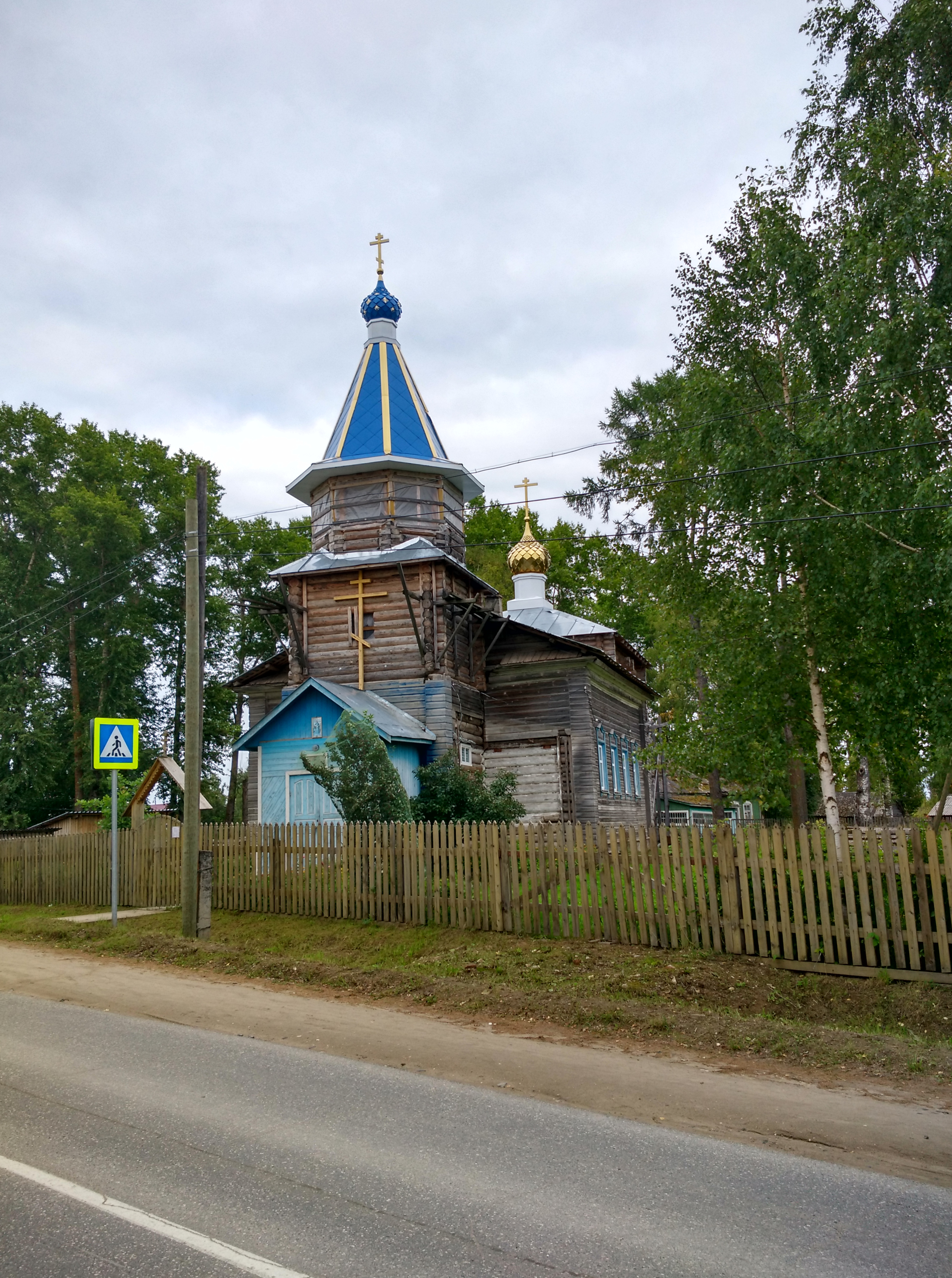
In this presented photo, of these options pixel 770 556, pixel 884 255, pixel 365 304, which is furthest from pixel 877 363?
pixel 365 304

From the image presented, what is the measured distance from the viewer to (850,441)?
49.8ft

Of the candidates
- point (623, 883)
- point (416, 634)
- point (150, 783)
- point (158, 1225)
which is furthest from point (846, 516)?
point (150, 783)

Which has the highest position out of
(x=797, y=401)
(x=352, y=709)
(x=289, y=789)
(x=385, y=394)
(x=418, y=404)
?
(x=385, y=394)

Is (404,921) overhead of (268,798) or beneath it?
beneath

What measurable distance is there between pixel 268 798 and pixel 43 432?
2490cm

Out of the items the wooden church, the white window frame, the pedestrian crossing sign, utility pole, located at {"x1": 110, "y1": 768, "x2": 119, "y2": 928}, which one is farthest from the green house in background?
the pedestrian crossing sign

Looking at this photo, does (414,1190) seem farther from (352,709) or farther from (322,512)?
(322,512)

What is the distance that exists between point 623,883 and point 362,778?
18.7ft

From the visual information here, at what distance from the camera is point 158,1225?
4.39 m

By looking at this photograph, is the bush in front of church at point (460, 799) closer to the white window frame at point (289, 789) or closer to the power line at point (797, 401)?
the white window frame at point (289, 789)

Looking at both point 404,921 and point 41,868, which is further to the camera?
point 41,868

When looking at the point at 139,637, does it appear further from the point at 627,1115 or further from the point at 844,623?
the point at 627,1115

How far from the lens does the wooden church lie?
24.3 metres

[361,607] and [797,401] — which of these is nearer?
[797,401]
